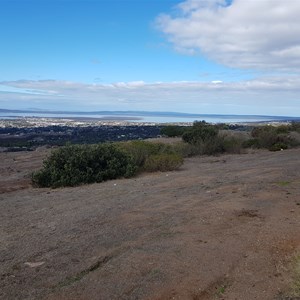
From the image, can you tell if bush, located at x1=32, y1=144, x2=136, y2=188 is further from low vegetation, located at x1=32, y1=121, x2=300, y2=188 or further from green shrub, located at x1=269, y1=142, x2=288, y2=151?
green shrub, located at x1=269, y1=142, x2=288, y2=151

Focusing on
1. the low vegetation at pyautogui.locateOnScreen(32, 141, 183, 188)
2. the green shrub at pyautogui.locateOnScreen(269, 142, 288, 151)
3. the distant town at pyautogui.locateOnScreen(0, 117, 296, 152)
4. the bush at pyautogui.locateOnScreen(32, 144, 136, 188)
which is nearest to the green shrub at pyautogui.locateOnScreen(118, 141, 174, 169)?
the low vegetation at pyautogui.locateOnScreen(32, 141, 183, 188)

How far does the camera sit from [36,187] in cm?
1327

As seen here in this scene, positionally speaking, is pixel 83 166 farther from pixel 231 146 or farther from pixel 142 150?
pixel 231 146

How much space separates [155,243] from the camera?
614 cm

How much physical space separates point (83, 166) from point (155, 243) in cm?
784

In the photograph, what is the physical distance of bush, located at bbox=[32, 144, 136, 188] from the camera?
13.3m

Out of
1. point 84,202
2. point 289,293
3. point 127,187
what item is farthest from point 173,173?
point 289,293

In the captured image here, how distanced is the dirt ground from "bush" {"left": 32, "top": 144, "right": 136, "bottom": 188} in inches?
101

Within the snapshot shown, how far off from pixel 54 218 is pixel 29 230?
0.83 m

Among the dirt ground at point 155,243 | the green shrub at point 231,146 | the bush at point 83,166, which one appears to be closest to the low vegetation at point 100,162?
the bush at point 83,166

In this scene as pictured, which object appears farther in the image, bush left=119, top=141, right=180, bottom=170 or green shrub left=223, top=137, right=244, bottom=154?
green shrub left=223, top=137, right=244, bottom=154

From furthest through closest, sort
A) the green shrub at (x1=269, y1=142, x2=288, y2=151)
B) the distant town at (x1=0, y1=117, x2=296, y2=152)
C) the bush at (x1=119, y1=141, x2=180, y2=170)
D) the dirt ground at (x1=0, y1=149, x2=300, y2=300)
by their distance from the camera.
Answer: the distant town at (x1=0, y1=117, x2=296, y2=152) → the green shrub at (x1=269, y1=142, x2=288, y2=151) → the bush at (x1=119, y1=141, x2=180, y2=170) → the dirt ground at (x1=0, y1=149, x2=300, y2=300)

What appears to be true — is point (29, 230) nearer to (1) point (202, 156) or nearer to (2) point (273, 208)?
(2) point (273, 208)

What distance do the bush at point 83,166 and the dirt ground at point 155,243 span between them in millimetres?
2575
